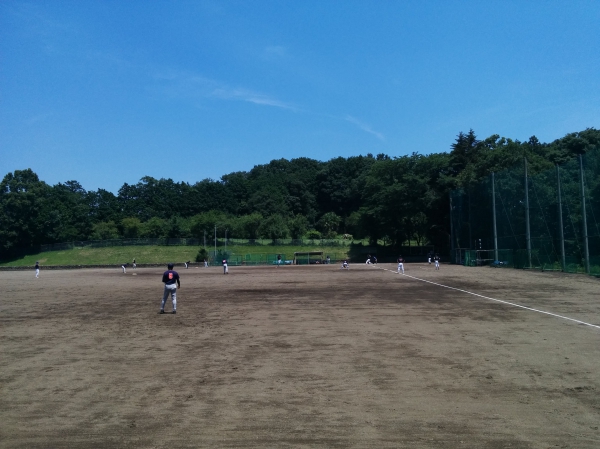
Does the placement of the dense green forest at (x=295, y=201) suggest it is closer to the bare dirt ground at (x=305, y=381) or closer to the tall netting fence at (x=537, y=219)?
the tall netting fence at (x=537, y=219)

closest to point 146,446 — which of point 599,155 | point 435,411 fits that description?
point 435,411

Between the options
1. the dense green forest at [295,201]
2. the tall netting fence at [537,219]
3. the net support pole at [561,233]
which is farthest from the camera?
the dense green forest at [295,201]

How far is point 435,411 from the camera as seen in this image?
5938 millimetres

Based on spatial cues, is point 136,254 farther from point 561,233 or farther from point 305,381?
point 305,381

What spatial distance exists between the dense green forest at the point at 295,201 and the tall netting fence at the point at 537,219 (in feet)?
29.3

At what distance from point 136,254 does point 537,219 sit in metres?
63.3

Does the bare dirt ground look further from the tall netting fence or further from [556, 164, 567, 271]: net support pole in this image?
[556, 164, 567, 271]: net support pole

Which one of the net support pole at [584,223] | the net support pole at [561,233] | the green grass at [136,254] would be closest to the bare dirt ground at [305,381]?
the net support pole at [584,223]

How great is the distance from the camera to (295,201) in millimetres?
125000

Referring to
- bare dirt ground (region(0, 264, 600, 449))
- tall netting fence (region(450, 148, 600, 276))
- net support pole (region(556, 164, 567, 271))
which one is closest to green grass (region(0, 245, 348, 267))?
tall netting fence (region(450, 148, 600, 276))

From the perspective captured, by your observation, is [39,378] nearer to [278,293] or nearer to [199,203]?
[278,293]

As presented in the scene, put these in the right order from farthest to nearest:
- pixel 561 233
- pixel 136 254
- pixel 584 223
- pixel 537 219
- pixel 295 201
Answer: pixel 295 201 < pixel 136 254 < pixel 537 219 < pixel 561 233 < pixel 584 223

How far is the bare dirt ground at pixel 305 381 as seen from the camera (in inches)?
209

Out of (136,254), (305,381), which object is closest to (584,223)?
(305,381)
